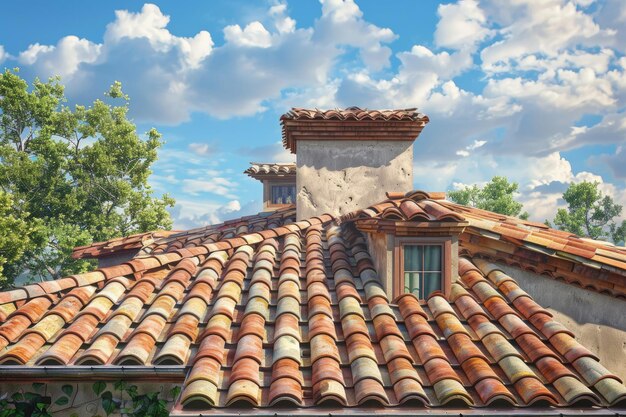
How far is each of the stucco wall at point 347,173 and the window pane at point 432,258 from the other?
406 centimetres

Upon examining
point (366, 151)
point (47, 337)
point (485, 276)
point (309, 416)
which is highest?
point (366, 151)

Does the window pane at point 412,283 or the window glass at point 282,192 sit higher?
the window glass at point 282,192

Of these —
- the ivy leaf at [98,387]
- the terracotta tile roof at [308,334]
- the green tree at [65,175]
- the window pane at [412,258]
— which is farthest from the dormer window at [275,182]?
the ivy leaf at [98,387]

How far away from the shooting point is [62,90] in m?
27.7

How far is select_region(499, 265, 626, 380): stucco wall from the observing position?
285 inches

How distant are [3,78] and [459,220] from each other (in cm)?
2691

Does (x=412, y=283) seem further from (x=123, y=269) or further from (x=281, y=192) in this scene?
(x=281, y=192)

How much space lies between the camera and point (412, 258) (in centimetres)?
750

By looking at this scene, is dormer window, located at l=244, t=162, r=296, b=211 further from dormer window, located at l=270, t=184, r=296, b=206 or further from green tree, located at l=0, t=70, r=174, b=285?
green tree, located at l=0, t=70, r=174, b=285

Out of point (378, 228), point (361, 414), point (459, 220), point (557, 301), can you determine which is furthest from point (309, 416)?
point (557, 301)

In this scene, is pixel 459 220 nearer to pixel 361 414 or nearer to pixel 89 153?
pixel 361 414

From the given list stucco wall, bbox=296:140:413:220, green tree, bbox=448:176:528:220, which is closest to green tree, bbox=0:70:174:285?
stucco wall, bbox=296:140:413:220

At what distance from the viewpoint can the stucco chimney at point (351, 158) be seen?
437 inches

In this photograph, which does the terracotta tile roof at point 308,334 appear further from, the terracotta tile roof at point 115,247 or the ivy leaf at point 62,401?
the terracotta tile roof at point 115,247
